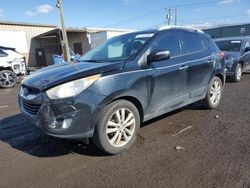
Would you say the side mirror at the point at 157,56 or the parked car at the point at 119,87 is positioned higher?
the side mirror at the point at 157,56

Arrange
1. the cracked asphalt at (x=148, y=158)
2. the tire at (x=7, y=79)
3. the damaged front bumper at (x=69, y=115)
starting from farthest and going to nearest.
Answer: the tire at (x=7, y=79) → the damaged front bumper at (x=69, y=115) → the cracked asphalt at (x=148, y=158)

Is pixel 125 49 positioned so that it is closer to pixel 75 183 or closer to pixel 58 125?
pixel 58 125

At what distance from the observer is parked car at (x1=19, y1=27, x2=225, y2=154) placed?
3.25 m

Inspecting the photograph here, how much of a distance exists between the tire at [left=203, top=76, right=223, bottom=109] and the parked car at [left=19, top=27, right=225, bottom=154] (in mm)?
376

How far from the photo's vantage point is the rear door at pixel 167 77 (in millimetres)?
4062

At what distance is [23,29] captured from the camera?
1005 inches

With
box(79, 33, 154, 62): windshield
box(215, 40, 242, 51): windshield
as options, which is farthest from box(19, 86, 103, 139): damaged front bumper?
box(215, 40, 242, 51): windshield

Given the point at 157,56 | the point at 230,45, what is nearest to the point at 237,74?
the point at 230,45

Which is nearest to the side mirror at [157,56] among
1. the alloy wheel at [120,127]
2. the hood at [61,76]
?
the hood at [61,76]

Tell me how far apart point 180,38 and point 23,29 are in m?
→ 24.3

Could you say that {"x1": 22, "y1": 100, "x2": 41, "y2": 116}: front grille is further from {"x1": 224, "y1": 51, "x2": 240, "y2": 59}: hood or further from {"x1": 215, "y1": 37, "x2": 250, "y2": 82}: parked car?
{"x1": 224, "y1": 51, "x2": 240, "y2": 59}: hood

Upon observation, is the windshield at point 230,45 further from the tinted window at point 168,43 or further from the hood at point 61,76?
the hood at point 61,76

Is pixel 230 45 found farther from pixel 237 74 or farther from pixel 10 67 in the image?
pixel 10 67

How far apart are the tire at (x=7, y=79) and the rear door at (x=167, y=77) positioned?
9050 mm
